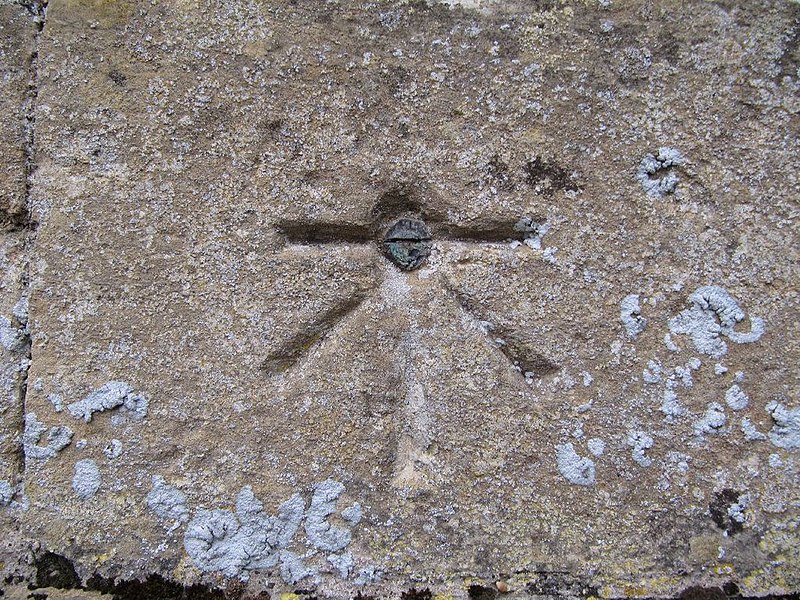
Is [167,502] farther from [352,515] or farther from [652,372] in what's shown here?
[652,372]

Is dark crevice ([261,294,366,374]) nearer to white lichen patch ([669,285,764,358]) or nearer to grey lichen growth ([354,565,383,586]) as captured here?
grey lichen growth ([354,565,383,586])

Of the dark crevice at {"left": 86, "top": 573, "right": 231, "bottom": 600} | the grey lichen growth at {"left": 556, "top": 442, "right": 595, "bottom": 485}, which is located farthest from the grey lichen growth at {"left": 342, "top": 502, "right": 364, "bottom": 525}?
the grey lichen growth at {"left": 556, "top": 442, "right": 595, "bottom": 485}

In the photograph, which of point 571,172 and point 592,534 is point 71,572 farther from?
point 571,172

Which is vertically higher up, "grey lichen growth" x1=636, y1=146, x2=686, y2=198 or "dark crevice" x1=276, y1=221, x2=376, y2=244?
"grey lichen growth" x1=636, y1=146, x2=686, y2=198

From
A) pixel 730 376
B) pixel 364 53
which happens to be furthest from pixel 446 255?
pixel 730 376

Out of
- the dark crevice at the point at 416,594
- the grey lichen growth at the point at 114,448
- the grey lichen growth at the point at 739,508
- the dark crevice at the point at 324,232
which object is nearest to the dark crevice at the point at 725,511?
the grey lichen growth at the point at 739,508

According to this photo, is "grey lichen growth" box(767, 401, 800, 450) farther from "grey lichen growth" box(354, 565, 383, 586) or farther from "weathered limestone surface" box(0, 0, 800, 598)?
"grey lichen growth" box(354, 565, 383, 586)

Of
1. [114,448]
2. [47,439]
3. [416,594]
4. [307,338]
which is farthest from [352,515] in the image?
[47,439]

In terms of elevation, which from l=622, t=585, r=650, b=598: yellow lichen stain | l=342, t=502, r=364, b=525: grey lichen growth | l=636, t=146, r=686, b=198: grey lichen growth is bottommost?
l=622, t=585, r=650, b=598: yellow lichen stain
